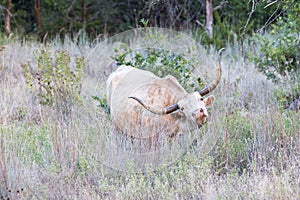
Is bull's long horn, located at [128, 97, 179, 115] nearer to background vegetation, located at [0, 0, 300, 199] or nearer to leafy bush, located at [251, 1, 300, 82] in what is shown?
background vegetation, located at [0, 0, 300, 199]

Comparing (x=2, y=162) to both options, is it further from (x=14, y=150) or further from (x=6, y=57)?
(x=6, y=57)

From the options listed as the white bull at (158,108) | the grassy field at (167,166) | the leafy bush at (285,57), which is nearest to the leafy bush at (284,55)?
the leafy bush at (285,57)

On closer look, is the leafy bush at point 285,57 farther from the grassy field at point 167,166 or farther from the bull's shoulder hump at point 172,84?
the bull's shoulder hump at point 172,84

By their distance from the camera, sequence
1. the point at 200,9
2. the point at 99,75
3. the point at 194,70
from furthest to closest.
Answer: the point at 200,9 → the point at 99,75 → the point at 194,70

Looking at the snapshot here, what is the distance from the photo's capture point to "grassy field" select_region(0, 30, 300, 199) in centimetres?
448

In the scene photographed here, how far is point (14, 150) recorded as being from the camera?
532 cm

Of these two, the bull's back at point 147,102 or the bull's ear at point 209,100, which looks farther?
the bull's back at point 147,102

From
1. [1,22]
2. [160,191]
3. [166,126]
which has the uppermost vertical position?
[1,22]

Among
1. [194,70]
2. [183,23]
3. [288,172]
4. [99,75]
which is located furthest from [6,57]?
[288,172]

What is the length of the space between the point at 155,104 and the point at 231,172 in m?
1.04

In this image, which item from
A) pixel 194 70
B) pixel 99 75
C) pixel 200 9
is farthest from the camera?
pixel 200 9

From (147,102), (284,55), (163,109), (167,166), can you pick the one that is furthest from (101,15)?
(167,166)

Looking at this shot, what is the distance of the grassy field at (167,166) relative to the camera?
4.48 metres

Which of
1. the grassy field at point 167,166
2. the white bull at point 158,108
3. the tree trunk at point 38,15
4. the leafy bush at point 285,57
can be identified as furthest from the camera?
the tree trunk at point 38,15
